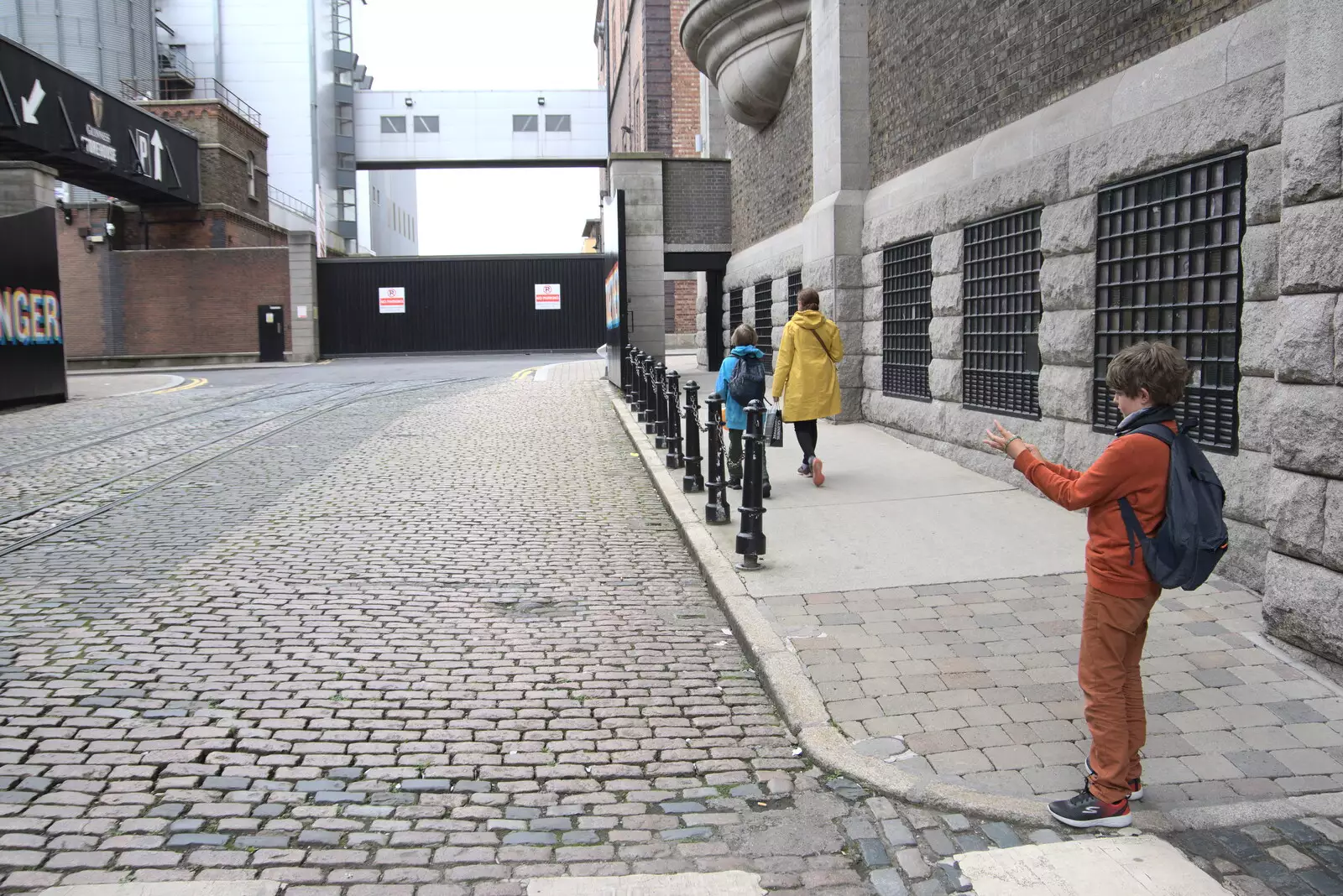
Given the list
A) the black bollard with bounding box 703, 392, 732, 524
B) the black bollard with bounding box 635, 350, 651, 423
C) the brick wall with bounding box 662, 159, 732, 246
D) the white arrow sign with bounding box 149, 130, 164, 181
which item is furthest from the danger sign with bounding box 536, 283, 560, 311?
the black bollard with bounding box 703, 392, 732, 524

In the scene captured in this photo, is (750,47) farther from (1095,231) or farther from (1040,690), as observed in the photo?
(1040,690)

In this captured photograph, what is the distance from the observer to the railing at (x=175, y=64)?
48812mm

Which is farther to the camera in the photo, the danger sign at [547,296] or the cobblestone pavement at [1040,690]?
the danger sign at [547,296]

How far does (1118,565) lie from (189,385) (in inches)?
952

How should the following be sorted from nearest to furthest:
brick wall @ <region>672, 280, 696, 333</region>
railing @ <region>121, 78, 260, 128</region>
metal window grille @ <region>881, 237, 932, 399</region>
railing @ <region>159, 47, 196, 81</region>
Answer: metal window grille @ <region>881, 237, 932, 399</region> < brick wall @ <region>672, 280, 696, 333</region> < railing @ <region>121, 78, 260, 128</region> < railing @ <region>159, 47, 196, 81</region>

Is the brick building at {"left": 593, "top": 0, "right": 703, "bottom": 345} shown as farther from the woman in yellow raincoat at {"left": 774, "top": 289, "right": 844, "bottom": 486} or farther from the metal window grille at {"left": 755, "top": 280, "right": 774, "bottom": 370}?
the woman in yellow raincoat at {"left": 774, "top": 289, "right": 844, "bottom": 486}

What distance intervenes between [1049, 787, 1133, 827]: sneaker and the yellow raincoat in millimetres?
5940

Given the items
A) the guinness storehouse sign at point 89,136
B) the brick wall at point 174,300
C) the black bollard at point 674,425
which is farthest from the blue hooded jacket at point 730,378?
the brick wall at point 174,300

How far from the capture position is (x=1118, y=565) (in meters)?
3.32

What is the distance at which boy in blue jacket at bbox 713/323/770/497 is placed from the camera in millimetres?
9008

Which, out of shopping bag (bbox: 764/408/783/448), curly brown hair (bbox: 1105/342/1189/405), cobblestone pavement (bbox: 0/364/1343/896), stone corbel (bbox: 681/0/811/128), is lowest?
cobblestone pavement (bbox: 0/364/1343/896)

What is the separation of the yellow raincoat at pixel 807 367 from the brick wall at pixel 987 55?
8.34 ft

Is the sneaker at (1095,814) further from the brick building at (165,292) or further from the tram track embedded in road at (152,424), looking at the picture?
the brick building at (165,292)

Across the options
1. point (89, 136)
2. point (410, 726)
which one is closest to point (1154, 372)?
point (410, 726)
